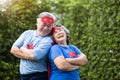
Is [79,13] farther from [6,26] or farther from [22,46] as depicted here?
[22,46]

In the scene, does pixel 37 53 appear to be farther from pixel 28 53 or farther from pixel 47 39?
pixel 47 39

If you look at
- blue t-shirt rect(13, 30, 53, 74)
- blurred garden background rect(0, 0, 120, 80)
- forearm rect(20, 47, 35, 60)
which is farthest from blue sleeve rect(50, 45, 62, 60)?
blurred garden background rect(0, 0, 120, 80)

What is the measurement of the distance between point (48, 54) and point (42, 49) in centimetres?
11

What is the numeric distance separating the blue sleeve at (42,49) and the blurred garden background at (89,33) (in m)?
2.40

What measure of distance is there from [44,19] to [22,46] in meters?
0.44

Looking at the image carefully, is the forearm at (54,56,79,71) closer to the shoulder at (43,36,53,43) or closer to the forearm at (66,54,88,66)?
the forearm at (66,54,88,66)

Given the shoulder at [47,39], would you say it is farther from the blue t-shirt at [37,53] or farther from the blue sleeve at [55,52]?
the blue sleeve at [55,52]

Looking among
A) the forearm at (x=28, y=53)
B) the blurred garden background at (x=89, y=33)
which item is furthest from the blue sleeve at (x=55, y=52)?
the blurred garden background at (x=89, y=33)

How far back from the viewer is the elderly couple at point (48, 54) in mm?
5000

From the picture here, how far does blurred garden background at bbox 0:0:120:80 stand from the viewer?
24.6 feet

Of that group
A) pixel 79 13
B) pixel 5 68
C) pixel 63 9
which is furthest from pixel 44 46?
pixel 63 9

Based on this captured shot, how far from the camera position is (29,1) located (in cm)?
814

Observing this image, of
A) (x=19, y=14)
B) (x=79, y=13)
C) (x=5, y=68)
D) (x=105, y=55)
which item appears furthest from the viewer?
(x=79, y=13)

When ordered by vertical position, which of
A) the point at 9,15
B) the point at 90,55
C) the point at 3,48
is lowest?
the point at 90,55
